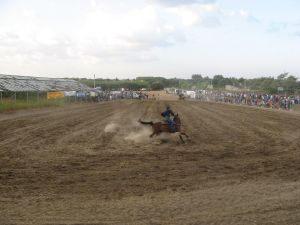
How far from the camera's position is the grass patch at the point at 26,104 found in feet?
152

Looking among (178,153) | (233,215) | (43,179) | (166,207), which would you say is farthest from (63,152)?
(233,215)

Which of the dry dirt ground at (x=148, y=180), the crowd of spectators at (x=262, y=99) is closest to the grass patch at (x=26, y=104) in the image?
the dry dirt ground at (x=148, y=180)

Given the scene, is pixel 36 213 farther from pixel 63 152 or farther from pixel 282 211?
pixel 63 152

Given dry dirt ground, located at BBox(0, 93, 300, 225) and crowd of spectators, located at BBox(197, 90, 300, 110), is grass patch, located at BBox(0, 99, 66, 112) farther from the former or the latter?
crowd of spectators, located at BBox(197, 90, 300, 110)

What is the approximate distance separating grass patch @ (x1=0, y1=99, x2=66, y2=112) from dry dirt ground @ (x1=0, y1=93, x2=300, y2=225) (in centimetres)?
2509

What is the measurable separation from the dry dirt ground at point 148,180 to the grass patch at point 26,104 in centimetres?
2509

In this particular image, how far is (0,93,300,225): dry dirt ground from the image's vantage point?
9336mm

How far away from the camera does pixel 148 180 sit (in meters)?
12.8

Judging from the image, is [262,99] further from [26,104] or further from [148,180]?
[148,180]

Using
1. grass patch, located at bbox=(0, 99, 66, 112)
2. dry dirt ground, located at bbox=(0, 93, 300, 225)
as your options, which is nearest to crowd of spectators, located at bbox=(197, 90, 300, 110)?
grass patch, located at bbox=(0, 99, 66, 112)

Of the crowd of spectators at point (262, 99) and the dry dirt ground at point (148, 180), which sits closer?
the dry dirt ground at point (148, 180)

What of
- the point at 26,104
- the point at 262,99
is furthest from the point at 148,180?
the point at 262,99

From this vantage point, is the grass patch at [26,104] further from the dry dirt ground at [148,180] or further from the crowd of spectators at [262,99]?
the crowd of spectators at [262,99]

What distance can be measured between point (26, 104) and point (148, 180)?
42.0 meters
